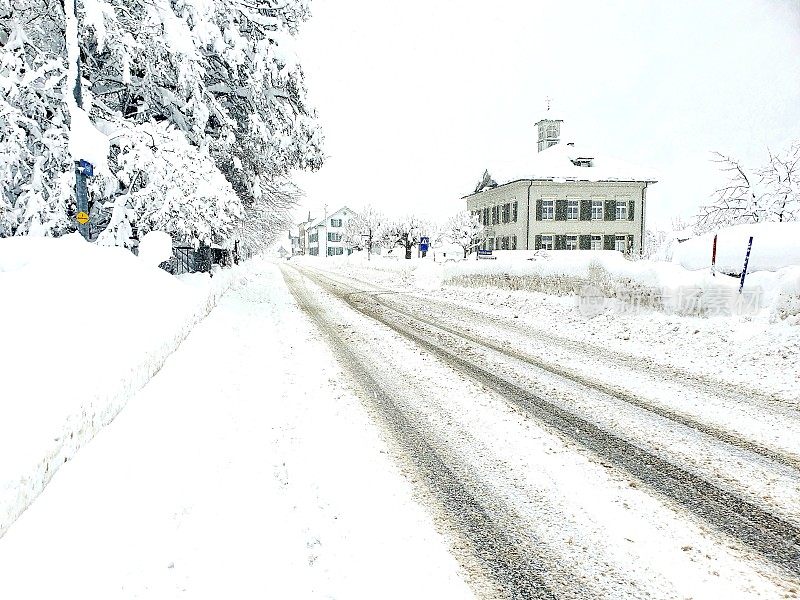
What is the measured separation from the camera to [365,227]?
3959 inches

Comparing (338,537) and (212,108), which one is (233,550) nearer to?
(338,537)

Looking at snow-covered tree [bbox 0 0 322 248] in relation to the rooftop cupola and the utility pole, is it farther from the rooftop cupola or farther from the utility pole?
the rooftop cupola

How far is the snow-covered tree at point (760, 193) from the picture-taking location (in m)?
23.6

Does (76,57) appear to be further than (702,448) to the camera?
Yes

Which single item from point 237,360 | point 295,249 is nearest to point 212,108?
point 237,360

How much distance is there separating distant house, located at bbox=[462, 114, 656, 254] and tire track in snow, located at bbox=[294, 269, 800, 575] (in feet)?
135

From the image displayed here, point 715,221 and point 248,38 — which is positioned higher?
point 248,38

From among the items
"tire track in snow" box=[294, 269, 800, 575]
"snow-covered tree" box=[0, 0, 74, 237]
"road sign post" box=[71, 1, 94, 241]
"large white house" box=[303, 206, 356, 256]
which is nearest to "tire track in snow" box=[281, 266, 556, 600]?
"tire track in snow" box=[294, 269, 800, 575]

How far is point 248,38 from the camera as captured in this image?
13.5 metres

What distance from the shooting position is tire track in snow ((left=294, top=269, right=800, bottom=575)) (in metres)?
3.13

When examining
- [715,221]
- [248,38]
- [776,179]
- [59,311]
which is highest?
[248,38]

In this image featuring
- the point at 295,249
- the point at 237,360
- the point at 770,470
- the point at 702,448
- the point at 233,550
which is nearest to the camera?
the point at 233,550

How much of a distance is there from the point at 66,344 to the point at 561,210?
44.8 m

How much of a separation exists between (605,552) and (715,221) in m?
25.8
